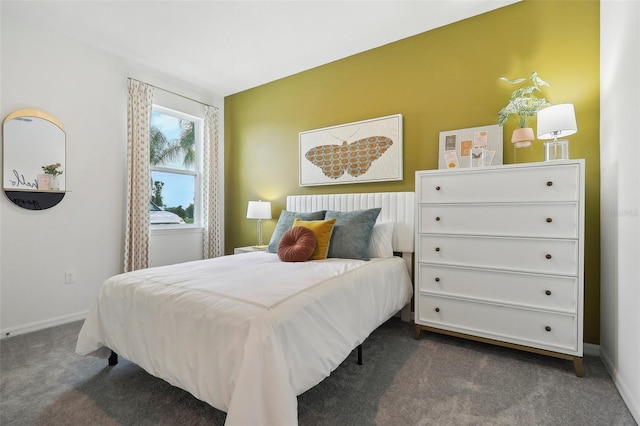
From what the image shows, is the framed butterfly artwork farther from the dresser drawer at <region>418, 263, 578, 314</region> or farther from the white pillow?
the dresser drawer at <region>418, 263, 578, 314</region>

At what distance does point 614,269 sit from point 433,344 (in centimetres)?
121

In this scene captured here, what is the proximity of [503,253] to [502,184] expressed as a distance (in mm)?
468

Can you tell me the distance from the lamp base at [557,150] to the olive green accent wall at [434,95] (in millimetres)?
320

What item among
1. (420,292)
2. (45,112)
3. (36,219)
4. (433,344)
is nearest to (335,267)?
(420,292)

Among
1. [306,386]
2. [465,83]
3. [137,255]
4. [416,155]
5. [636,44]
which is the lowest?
[306,386]

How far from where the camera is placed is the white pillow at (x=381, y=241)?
2592 mm

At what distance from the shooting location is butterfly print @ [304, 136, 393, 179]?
3.01 metres

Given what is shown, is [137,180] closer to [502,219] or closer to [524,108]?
[502,219]

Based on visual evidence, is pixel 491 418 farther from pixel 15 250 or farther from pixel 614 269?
pixel 15 250

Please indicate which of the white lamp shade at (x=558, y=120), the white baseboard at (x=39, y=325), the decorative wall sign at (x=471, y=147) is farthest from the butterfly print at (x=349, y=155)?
the white baseboard at (x=39, y=325)

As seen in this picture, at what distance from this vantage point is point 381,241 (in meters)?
2.62

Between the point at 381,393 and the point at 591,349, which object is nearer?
the point at 381,393

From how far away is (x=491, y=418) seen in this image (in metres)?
1.43

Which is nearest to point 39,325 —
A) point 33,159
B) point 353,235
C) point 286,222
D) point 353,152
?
point 33,159
